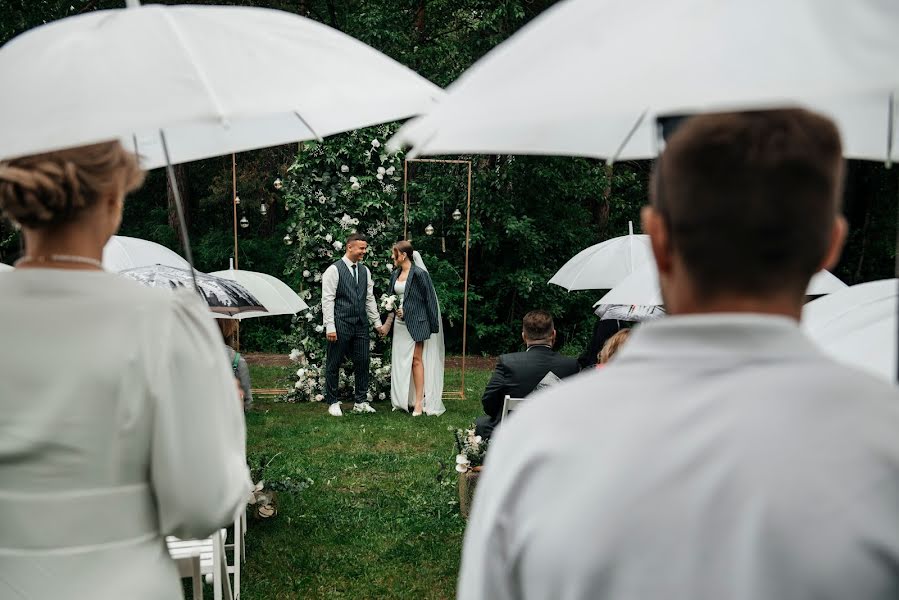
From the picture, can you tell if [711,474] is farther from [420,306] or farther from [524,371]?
[420,306]

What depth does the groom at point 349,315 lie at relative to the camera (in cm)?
1159

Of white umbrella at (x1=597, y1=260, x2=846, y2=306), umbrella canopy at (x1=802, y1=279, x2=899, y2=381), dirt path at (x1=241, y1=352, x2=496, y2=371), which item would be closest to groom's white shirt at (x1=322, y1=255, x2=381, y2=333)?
white umbrella at (x1=597, y1=260, x2=846, y2=306)

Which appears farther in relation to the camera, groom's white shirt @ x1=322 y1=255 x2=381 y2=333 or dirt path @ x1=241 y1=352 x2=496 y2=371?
dirt path @ x1=241 y1=352 x2=496 y2=371

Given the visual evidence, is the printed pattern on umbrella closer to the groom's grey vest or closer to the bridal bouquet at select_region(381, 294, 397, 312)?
the groom's grey vest

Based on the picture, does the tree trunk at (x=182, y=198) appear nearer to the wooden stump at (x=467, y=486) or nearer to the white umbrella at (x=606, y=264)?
the white umbrella at (x=606, y=264)

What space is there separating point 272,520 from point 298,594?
1.35 meters

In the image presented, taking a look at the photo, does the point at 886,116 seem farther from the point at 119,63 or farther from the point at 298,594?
the point at 298,594

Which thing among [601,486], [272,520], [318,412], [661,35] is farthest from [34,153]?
[318,412]

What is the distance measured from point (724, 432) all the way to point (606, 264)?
8821 mm

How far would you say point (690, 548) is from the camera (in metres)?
1.15

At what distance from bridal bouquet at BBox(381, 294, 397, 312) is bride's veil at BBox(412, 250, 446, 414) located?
1.84 feet

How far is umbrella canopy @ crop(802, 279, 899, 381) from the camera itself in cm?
192

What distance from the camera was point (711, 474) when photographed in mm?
1141

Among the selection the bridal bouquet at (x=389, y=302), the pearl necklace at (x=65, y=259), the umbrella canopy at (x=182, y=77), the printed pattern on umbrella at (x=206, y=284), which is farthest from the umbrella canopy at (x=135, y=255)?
the pearl necklace at (x=65, y=259)
